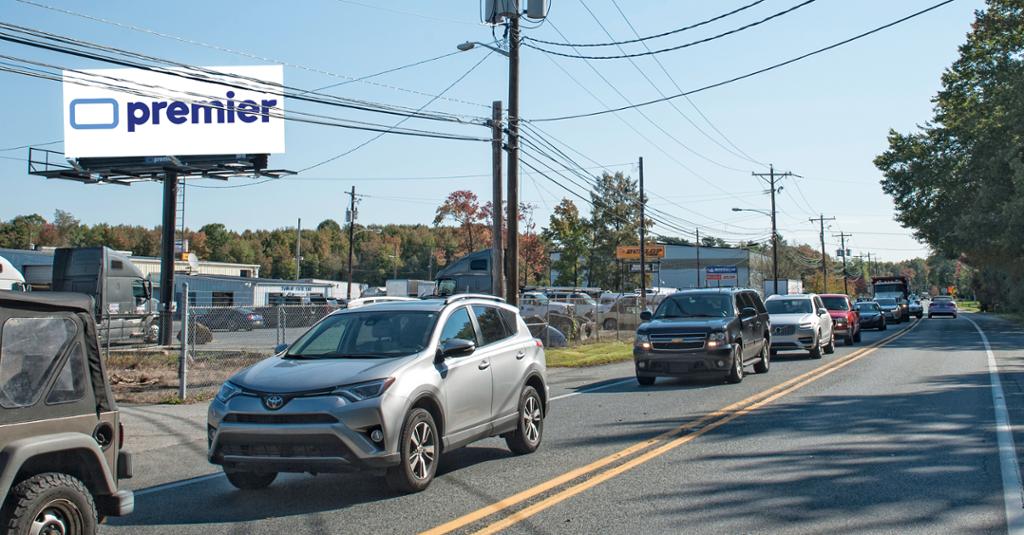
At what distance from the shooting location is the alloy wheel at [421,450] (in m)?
7.38

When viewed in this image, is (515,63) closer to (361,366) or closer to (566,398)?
(566,398)

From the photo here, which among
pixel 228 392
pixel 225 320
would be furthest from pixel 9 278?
pixel 228 392

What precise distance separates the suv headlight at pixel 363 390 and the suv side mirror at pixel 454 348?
82cm

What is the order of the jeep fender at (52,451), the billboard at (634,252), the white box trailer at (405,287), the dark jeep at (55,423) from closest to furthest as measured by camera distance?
the jeep fender at (52,451), the dark jeep at (55,423), the white box trailer at (405,287), the billboard at (634,252)

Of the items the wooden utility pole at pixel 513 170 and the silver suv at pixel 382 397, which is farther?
the wooden utility pole at pixel 513 170

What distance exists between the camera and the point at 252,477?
25.4ft

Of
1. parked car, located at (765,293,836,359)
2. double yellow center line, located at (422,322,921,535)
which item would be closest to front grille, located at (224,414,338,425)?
double yellow center line, located at (422,322,921,535)

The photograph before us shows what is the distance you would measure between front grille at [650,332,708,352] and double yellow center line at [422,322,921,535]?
1.68 m

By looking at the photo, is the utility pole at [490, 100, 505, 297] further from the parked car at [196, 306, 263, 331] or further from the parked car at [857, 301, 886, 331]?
the parked car at [857, 301, 886, 331]

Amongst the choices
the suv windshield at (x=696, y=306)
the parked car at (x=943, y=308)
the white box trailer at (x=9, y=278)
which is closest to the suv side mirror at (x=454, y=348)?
the suv windshield at (x=696, y=306)

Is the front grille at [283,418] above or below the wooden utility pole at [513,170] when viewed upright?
below

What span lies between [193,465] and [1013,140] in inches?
1725

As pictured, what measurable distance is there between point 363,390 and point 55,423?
2.49 metres

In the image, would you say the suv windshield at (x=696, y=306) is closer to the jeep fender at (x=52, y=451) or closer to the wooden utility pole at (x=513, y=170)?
the wooden utility pole at (x=513, y=170)
